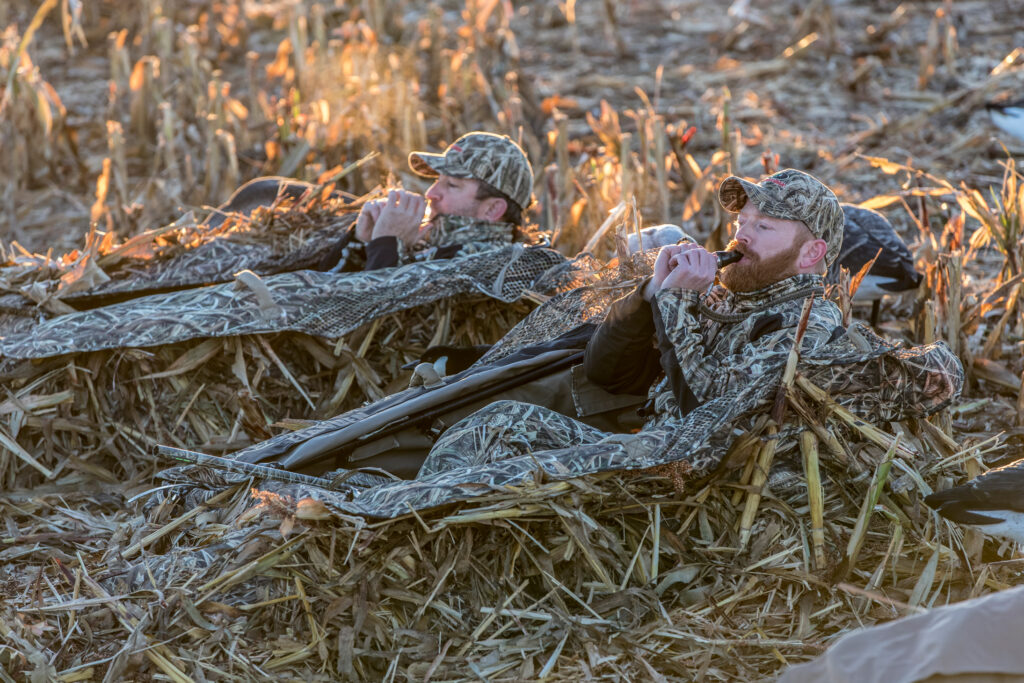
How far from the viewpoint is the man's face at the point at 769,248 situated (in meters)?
3.93

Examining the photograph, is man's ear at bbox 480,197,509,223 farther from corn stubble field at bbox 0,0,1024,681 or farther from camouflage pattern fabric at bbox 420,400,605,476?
camouflage pattern fabric at bbox 420,400,605,476

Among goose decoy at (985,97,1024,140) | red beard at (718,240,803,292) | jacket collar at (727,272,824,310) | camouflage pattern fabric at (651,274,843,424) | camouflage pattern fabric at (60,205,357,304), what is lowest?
goose decoy at (985,97,1024,140)

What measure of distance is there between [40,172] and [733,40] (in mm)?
5874

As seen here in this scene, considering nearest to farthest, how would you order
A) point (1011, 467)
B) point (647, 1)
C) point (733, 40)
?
point (1011, 467)
point (733, 40)
point (647, 1)

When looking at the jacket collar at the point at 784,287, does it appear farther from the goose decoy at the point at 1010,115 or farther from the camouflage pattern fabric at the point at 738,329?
the goose decoy at the point at 1010,115

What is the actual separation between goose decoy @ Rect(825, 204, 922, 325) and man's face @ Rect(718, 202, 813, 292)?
5.16ft

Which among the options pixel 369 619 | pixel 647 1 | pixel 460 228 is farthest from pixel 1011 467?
pixel 647 1

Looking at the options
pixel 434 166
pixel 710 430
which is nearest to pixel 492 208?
pixel 434 166

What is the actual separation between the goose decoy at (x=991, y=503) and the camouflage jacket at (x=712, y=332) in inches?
24.0

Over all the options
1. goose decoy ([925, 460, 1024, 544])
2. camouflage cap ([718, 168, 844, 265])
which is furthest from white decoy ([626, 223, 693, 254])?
goose decoy ([925, 460, 1024, 544])

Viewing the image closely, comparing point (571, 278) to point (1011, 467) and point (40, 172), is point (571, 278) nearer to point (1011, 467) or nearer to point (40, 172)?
point (1011, 467)

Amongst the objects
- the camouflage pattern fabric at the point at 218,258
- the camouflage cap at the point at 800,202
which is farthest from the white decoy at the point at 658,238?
the camouflage pattern fabric at the point at 218,258

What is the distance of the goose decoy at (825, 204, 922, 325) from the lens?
5473 mm

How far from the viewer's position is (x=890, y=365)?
3.72 meters
